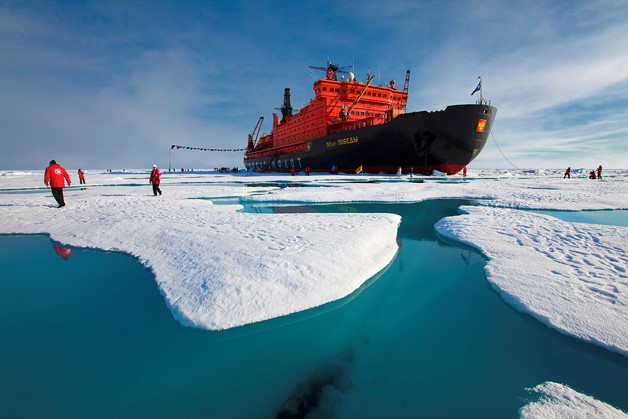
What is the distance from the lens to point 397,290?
377cm

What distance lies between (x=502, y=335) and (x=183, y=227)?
18.7 feet

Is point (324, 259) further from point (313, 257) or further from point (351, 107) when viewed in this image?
point (351, 107)

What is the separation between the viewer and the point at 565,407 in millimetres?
1820

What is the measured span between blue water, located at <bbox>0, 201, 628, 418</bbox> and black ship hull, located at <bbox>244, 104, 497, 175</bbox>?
20277mm

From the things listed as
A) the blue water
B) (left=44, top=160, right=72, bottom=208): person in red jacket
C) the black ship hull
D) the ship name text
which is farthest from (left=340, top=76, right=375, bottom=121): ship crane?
the blue water

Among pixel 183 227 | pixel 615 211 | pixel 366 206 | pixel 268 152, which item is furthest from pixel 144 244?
pixel 268 152

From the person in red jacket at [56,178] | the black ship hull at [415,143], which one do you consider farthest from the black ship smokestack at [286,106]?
the person in red jacket at [56,178]

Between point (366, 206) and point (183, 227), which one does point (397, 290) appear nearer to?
point (183, 227)

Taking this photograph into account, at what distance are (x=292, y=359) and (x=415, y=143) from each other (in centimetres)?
2296

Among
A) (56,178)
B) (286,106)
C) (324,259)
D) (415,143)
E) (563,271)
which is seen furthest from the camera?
(286,106)

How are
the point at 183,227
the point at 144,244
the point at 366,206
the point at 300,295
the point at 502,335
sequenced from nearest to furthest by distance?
the point at 502,335 → the point at 300,295 → the point at 144,244 → the point at 183,227 → the point at 366,206

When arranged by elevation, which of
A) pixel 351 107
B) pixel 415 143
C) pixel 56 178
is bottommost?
pixel 56 178

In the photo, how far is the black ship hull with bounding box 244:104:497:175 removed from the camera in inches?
821

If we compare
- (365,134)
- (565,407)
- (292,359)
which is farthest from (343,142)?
(565,407)
